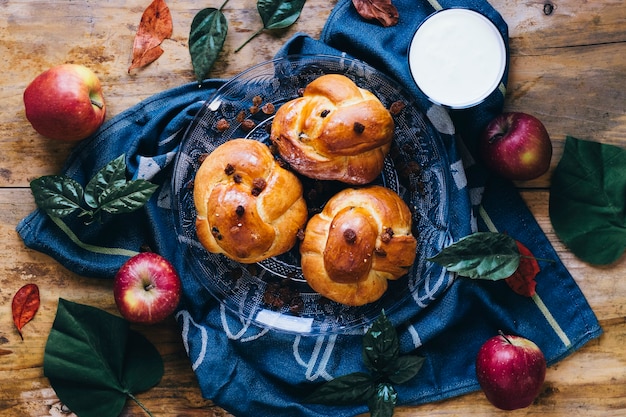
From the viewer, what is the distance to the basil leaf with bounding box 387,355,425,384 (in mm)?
1828

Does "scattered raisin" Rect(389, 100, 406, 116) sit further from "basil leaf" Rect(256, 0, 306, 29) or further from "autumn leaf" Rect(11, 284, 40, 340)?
"autumn leaf" Rect(11, 284, 40, 340)

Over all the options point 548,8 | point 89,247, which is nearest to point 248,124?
point 89,247

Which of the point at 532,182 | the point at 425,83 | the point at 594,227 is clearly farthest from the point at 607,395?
the point at 425,83

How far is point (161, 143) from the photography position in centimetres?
186

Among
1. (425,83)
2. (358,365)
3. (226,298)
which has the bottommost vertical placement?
(358,365)

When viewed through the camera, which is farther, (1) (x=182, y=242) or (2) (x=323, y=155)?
(1) (x=182, y=242)

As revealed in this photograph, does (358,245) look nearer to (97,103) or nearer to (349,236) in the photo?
(349,236)

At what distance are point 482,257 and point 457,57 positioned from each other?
1.69 ft

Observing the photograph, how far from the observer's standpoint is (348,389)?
6.03 feet

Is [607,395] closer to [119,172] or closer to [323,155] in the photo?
[323,155]

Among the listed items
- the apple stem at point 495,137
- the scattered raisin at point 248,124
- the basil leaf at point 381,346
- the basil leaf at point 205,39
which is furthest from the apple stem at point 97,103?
the apple stem at point 495,137

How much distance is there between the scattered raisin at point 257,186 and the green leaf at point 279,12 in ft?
1.46

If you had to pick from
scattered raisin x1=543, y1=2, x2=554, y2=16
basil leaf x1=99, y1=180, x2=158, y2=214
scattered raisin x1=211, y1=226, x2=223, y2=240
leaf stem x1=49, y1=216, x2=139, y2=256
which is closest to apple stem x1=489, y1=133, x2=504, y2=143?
scattered raisin x1=543, y1=2, x2=554, y2=16

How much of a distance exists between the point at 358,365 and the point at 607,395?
0.70m
